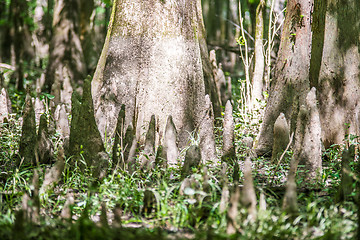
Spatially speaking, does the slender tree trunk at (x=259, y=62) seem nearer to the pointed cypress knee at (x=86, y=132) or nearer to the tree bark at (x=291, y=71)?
the tree bark at (x=291, y=71)

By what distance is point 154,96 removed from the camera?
486cm

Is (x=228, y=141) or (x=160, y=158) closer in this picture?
(x=160, y=158)

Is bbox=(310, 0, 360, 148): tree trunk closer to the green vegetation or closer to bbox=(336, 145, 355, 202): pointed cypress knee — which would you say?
the green vegetation

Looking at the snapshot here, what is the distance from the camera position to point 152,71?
491 centimetres

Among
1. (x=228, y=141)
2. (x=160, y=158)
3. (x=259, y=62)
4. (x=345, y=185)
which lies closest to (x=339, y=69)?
(x=228, y=141)

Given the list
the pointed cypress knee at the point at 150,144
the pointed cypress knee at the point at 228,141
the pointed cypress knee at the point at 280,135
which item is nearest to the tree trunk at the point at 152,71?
the pointed cypress knee at the point at 228,141

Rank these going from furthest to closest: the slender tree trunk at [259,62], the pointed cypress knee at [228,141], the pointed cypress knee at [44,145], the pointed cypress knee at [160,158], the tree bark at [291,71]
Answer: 1. the slender tree trunk at [259,62]
2. the tree bark at [291,71]
3. the pointed cypress knee at [228,141]
4. the pointed cypress knee at [44,145]
5. the pointed cypress knee at [160,158]

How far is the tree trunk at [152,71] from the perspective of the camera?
16.0ft

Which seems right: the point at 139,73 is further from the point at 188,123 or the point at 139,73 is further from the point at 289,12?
the point at 289,12

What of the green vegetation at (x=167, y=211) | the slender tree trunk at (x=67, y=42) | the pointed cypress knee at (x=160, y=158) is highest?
the slender tree trunk at (x=67, y=42)

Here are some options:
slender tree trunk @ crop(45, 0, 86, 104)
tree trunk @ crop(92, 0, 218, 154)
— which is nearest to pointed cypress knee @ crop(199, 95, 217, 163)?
tree trunk @ crop(92, 0, 218, 154)

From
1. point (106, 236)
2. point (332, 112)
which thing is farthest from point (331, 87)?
point (106, 236)

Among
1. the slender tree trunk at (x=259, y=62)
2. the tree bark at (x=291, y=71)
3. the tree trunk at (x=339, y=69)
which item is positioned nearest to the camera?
the tree trunk at (x=339, y=69)

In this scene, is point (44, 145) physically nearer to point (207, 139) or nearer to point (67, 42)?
point (207, 139)
